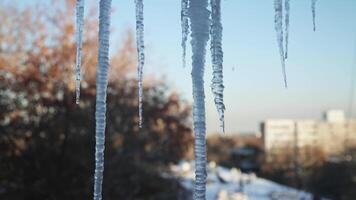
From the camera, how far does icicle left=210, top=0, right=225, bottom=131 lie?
2.19 meters

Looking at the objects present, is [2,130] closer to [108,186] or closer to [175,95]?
[108,186]

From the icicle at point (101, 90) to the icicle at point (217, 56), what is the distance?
499mm

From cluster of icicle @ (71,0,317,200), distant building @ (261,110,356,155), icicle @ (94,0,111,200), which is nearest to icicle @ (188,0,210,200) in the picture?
cluster of icicle @ (71,0,317,200)

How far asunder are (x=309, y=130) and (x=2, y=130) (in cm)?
7127

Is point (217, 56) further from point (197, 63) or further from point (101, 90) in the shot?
point (101, 90)

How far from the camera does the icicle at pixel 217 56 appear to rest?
2191 mm

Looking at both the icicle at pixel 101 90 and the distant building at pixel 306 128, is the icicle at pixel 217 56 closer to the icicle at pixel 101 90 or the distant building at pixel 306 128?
the icicle at pixel 101 90

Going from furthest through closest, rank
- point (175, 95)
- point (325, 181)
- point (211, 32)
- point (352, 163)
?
point (325, 181) → point (352, 163) → point (175, 95) → point (211, 32)

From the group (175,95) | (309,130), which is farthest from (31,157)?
(309,130)

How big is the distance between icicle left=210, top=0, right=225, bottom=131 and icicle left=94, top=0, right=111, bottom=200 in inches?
19.7

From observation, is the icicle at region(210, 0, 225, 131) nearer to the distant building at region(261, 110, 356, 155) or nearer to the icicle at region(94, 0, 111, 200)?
the icicle at region(94, 0, 111, 200)

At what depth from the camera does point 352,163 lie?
23.9 metres

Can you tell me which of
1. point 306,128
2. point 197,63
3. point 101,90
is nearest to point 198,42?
point 197,63

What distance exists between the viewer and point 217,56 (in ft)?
7.30
